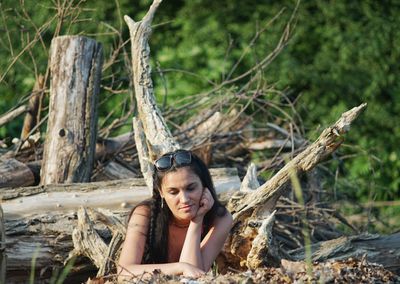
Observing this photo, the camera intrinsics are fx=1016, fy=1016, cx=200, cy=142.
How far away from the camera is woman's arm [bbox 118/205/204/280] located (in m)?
5.04

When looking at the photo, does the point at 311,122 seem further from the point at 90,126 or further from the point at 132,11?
the point at 90,126

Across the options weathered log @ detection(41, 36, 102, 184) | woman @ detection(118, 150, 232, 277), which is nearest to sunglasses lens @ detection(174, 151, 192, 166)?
woman @ detection(118, 150, 232, 277)

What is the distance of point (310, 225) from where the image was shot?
24.2 feet

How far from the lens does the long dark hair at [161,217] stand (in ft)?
17.9

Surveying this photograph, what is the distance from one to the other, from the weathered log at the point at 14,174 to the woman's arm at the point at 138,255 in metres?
1.55

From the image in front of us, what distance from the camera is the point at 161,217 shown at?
18.0 ft

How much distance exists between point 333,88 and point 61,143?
4468 millimetres

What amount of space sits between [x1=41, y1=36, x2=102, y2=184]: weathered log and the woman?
1506 millimetres

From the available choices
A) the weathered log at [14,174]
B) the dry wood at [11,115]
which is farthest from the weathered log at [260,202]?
the dry wood at [11,115]

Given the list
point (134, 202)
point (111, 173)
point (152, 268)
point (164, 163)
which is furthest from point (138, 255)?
point (111, 173)

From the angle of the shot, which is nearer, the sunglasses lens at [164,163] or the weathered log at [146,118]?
the sunglasses lens at [164,163]

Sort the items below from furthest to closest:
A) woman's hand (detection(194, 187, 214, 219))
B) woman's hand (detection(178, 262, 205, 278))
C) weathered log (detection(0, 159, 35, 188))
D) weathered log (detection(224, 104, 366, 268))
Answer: weathered log (detection(0, 159, 35, 188)), weathered log (detection(224, 104, 366, 268)), woman's hand (detection(194, 187, 214, 219)), woman's hand (detection(178, 262, 205, 278))

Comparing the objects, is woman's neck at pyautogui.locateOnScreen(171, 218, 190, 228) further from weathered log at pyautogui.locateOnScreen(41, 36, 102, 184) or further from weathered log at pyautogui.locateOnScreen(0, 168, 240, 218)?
weathered log at pyautogui.locateOnScreen(41, 36, 102, 184)

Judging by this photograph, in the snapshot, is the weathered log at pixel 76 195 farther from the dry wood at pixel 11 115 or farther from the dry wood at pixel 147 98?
the dry wood at pixel 11 115
